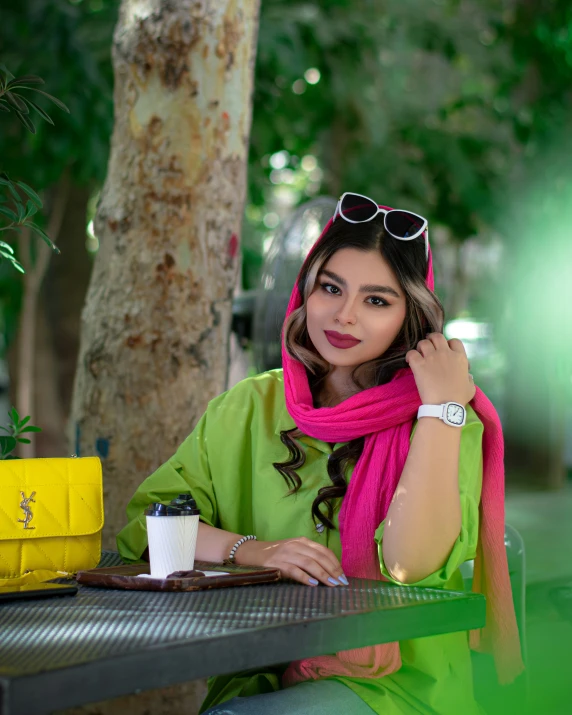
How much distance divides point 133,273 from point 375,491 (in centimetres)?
140

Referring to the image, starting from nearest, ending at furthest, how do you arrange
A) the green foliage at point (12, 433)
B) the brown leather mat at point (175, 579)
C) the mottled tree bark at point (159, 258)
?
1. the brown leather mat at point (175, 579)
2. the green foliage at point (12, 433)
3. the mottled tree bark at point (159, 258)

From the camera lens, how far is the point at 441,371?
1.99m

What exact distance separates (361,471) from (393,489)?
0.28 feet

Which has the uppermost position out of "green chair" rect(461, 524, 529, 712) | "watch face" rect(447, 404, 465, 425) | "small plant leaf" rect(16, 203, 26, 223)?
"small plant leaf" rect(16, 203, 26, 223)

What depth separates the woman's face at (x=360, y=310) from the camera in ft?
7.16

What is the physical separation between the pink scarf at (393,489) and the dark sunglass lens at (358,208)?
1.32 feet

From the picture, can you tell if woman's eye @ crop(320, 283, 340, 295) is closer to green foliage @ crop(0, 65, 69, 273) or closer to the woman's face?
the woman's face

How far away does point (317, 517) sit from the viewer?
209 centimetres

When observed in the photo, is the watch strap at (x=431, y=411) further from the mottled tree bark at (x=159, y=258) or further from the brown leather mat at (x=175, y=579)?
the mottled tree bark at (x=159, y=258)

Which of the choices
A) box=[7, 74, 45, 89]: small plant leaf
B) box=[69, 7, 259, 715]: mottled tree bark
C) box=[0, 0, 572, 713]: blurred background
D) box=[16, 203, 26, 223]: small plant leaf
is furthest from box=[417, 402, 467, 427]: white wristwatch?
box=[0, 0, 572, 713]: blurred background

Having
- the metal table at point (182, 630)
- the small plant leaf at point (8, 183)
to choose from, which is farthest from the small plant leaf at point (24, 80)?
the metal table at point (182, 630)

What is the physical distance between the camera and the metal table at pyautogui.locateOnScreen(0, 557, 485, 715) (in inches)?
45.4

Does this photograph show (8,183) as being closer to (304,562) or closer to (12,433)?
(12,433)

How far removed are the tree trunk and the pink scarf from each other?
1.09 metres
